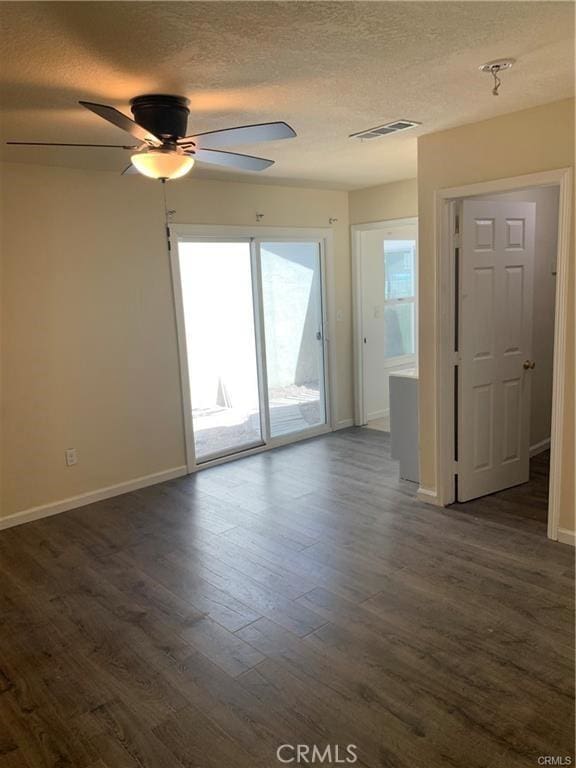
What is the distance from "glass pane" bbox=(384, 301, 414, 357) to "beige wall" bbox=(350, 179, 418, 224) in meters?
1.17

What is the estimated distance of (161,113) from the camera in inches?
102

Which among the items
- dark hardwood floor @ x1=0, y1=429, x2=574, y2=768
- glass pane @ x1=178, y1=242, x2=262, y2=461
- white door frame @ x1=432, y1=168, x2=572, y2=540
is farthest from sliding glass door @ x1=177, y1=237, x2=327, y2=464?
white door frame @ x1=432, y1=168, x2=572, y2=540

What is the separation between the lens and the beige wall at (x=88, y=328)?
397 cm

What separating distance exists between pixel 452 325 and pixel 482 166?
3.27ft

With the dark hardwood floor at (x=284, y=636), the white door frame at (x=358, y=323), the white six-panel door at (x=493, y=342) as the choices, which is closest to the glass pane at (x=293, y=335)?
the white door frame at (x=358, y=323)

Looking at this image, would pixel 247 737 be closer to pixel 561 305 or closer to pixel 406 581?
pixel 406 581

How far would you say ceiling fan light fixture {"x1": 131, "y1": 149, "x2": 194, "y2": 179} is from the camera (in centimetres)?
244

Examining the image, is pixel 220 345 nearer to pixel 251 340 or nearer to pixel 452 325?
pixel 251 340

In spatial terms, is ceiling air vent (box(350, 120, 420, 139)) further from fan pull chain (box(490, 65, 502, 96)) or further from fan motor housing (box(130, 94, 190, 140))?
fan motor housing (box(130, 94, 190, 140))

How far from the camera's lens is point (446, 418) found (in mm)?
3932

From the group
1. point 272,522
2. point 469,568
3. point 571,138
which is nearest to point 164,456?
point 272,522

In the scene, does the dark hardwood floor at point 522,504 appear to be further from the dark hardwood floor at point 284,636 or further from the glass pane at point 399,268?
the glass pane at point 399,268

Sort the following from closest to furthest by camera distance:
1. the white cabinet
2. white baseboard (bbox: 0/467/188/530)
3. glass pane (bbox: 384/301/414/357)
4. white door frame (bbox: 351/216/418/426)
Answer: white baseboard (bbox: 0/467/188/530)
the white cabinet
white door frame (bbox: 351/216/418/426)
glass pane (bbox: 384/301/414/357)

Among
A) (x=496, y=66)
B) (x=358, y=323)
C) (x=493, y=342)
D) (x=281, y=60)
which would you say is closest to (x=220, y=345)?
(x=358, y=323)
